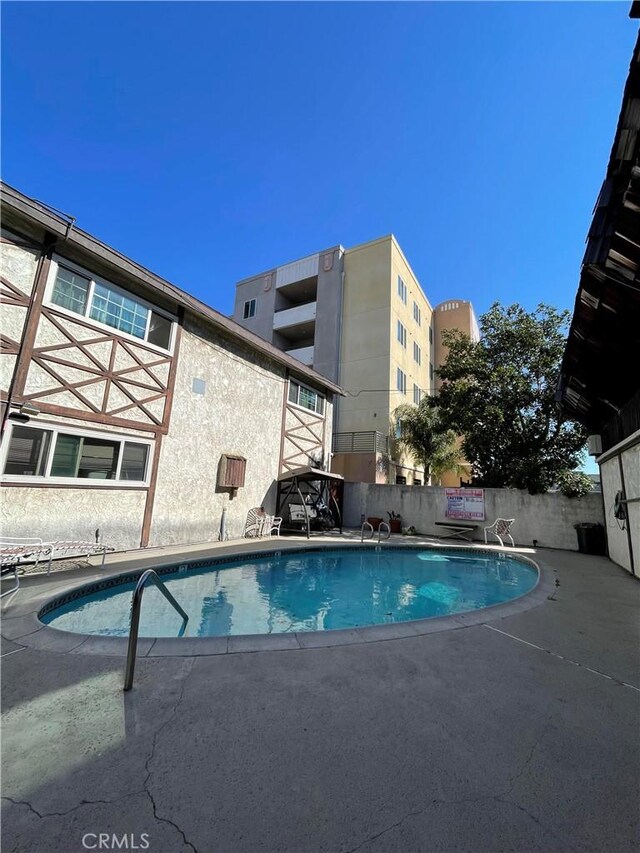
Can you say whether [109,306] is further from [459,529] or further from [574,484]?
[574,484]

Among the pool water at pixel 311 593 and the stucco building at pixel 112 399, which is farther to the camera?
the stucco building at pixel 112 399

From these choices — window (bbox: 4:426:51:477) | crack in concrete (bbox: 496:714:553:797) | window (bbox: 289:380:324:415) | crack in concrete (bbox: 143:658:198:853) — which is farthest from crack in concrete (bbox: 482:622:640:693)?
window (bbox: 289:380:324:415)

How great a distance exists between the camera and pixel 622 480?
26.6 ft

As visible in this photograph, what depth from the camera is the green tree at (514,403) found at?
14164 millimetres

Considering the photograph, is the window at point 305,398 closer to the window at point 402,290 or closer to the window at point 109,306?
the window at point 109,306

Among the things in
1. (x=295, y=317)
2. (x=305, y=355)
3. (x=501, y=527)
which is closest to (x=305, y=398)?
(x=305, y=355)

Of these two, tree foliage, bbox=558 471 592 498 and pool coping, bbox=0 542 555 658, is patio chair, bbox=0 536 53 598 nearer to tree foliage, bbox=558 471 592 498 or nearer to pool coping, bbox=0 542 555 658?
pool coping, bbox=0 542 555 658

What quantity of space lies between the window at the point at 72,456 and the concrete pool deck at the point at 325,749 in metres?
4.30

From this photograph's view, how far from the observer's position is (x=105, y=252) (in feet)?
25.5

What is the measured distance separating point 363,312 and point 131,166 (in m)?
14.3

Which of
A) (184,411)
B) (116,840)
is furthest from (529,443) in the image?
(116,840)

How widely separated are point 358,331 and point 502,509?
13420mm

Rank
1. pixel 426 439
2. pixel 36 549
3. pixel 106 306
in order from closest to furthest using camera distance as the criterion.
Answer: pixel 36 549 → pixel 106 306 → pixel 426 439

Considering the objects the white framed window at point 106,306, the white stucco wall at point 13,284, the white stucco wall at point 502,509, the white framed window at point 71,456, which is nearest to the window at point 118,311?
the white framed window at point 106,306
